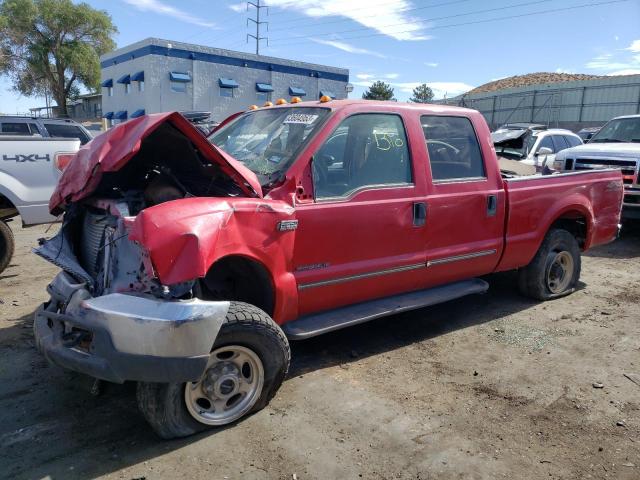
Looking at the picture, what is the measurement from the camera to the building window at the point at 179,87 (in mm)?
30438

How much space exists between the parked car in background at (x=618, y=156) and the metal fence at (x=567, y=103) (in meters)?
17.7

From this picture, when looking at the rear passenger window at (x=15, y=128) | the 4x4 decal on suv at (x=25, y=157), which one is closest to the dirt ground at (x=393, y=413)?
the 4x4 decal on suv at (x=25, y=157)

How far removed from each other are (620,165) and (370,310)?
6.82m

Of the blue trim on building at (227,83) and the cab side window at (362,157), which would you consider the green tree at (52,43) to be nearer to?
the blue trim on building at (227,83)

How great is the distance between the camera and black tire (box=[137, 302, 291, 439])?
2893 mm

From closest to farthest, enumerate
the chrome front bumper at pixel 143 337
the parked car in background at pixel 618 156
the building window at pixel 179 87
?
the chrome front bumper at pixel 143 337 < the parked car in background at pixel 618 156 < the building window at pixel 179 87

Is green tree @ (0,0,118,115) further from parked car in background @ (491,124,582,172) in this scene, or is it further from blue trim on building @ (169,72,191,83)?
parked car in background @ (491,124,582,172)

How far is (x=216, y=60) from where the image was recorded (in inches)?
1249

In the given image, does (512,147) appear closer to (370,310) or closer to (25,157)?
(370,310)

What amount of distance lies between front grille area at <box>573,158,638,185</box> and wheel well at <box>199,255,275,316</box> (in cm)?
674

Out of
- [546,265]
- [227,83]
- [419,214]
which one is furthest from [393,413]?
[227,83]

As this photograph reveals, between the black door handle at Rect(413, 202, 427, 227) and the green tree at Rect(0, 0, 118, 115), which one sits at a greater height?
the green tree at Rect(0, 0, 118, 115)

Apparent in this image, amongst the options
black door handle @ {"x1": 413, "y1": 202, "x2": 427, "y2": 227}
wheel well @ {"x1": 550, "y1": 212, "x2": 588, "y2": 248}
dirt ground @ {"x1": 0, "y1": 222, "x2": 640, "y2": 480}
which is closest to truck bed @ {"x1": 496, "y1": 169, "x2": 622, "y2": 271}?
wheel well @ {"x1": 550, "y1": 212, "x2": 588, "y2": 248}

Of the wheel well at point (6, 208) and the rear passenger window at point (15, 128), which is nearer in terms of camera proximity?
the wheel well at point (6, 208)
